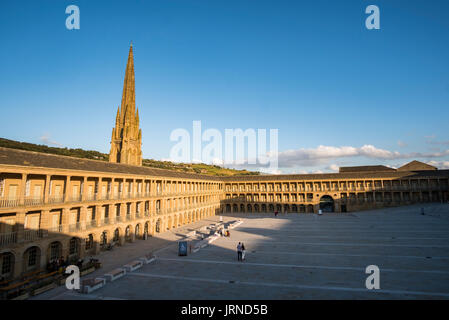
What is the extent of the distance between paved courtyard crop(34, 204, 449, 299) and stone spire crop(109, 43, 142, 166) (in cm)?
4017

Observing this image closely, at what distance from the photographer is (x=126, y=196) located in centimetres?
3033

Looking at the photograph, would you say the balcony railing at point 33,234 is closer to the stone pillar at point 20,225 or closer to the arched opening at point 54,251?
the stone pillar at point 20,225

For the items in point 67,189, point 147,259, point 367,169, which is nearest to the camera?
point 147,259

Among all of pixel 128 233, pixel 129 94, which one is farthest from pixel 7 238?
pixel 129 94

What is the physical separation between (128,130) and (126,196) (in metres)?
40.6

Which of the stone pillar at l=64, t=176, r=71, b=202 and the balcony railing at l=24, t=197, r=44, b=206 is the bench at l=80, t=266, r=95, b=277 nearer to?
the balcony railing at l=24, t=197, r=44, b=206

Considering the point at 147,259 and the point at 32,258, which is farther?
the point at 147,259

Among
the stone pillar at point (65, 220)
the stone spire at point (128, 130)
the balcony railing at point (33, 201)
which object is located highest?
the stone spire at point (128, 130)

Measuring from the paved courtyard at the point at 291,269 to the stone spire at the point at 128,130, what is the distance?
4017 centimetres

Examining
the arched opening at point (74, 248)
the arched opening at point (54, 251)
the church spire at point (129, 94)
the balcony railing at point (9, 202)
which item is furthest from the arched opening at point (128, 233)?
the church spire at point (129, 94)

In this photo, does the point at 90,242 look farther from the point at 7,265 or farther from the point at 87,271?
the point at 7,265

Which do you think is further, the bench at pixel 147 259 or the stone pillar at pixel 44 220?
the bench at pixel 147 259

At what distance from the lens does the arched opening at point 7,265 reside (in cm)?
1758

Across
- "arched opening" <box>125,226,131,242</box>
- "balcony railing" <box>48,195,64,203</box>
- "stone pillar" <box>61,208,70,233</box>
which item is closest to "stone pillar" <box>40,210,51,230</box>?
"balcony railing" <box>48,195,64,203</box>
